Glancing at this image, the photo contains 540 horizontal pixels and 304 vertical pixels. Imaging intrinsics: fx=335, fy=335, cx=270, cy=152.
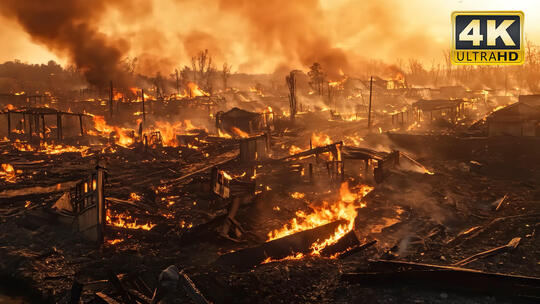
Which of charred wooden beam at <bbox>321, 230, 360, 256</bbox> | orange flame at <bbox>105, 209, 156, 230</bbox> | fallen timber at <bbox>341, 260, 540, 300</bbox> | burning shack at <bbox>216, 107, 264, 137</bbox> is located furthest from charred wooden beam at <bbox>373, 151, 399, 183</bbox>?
burning shack at <bbox>216, 107, 264, 137</bbox>

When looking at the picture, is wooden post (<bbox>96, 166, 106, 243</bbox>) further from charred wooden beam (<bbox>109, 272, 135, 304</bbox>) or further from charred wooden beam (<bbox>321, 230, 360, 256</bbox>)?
charred wooden beam (<bbox>321, 230, 360, 256</bbox>)

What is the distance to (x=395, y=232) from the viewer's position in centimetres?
1149

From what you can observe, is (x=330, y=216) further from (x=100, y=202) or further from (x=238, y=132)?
(x=238, y=132)

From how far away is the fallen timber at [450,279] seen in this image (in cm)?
614

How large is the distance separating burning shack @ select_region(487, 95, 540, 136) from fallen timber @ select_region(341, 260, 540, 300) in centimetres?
2354

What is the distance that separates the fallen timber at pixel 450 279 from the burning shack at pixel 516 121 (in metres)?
23.5

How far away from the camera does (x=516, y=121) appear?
25094 millimetres

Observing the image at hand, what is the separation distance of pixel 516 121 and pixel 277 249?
81.2 ft

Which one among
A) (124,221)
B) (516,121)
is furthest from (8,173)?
(516,121)

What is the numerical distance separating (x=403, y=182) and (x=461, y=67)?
139 m

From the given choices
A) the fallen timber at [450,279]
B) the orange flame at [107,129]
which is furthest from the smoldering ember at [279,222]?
the orange flame at [107,129]

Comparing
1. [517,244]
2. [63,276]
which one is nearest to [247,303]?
[63,276]

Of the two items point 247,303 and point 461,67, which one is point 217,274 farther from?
point 461,67

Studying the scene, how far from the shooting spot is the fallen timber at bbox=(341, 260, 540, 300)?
6141 mm
